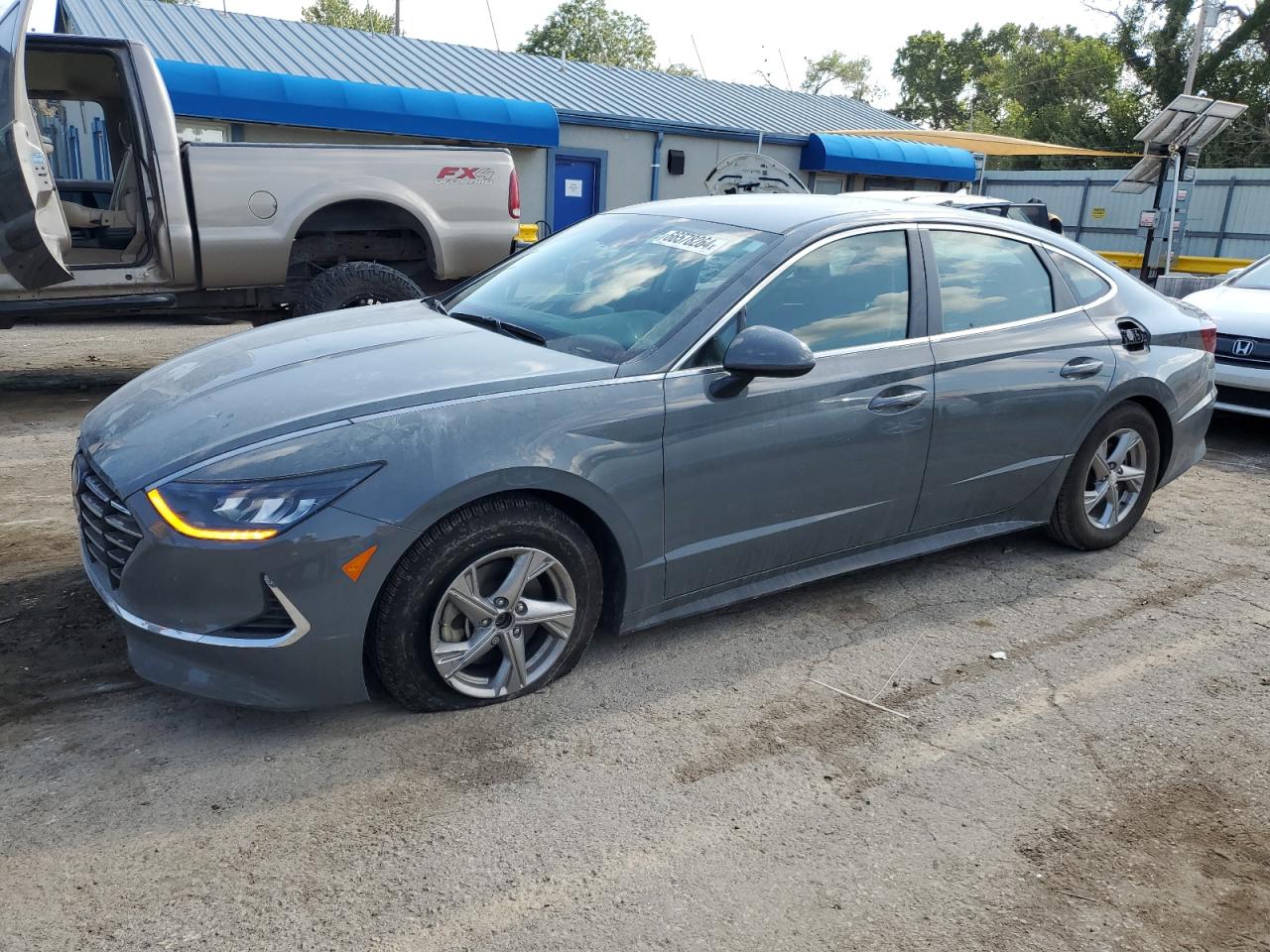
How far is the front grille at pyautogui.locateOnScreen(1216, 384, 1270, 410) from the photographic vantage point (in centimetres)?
741

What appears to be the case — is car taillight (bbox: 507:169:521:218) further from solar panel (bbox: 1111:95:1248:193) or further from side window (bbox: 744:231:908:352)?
solar panel (bbox: 1111:95:1248:193)

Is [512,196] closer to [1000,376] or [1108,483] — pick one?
[1000,376]

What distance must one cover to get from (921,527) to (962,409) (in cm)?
52

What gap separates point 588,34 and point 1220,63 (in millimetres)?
40021

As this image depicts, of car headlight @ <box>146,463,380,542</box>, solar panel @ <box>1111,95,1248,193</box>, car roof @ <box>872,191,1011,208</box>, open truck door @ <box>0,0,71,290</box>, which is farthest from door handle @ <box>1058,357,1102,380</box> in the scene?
solar panel @ <box>1111,95,1248,193</box>

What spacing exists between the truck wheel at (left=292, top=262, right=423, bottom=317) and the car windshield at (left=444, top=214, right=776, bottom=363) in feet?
11.7

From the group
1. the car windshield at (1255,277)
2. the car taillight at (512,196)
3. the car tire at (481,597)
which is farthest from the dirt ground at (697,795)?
the car windshield at (1255,277)

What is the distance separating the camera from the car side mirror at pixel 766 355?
11.0 ft

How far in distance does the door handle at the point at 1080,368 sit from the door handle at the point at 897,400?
90 centimetres

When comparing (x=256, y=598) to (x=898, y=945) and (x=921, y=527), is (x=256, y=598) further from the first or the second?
(x=921, y=527)

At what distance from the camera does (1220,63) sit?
34.2m

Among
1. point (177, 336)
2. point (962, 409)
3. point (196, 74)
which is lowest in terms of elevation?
point (177, 336)

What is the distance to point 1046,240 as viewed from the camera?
183 inches

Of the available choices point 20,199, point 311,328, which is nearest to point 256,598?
point 311,328
